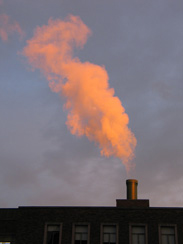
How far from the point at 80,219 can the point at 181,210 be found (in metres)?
8.94

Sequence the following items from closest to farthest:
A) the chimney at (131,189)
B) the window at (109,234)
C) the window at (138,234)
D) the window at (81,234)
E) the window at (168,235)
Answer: the window at (168,235) → the window at (138,234) → the window at (109,234) → the window at (81,234) → the chimney at (131,189)

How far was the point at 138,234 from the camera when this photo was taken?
30.2 meters

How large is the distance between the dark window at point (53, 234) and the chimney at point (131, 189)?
7765 mm

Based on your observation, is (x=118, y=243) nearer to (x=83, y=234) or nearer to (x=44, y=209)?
(x=83, y=234)

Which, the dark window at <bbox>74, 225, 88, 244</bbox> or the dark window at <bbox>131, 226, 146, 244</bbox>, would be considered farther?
the dark window at <bbox>74, 225, 88, 244</bbox>

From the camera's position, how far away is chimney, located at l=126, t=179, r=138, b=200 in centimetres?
3422

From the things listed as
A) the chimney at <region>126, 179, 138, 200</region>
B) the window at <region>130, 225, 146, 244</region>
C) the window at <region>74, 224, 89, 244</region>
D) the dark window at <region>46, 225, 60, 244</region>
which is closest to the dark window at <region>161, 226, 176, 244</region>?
the window at <region>130, 225, 146, 244</region>

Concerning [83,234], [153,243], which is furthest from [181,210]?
[83,234]

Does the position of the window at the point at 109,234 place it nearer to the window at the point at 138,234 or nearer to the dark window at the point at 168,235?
the window at the point at 138,234

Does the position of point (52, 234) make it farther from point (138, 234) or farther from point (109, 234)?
point (138, 234)

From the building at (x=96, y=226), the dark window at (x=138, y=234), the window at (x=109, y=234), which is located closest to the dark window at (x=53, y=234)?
the building at (x=96, y=226)

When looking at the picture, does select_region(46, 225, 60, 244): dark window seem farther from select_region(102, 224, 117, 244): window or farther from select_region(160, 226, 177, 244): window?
select_region(160, 226, 177, 244): window

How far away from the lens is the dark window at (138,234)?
1178 inches

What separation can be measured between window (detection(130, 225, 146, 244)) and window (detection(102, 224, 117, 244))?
61.3 inches
